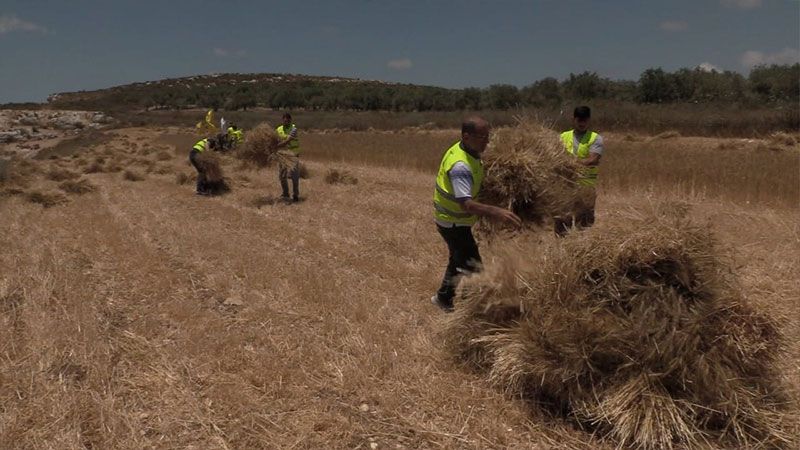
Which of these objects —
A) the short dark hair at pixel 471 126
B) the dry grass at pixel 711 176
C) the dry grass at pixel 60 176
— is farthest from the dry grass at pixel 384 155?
the short dark hair at pixel 471 126

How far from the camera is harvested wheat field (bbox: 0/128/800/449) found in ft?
11.1

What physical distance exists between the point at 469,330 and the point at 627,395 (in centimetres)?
121

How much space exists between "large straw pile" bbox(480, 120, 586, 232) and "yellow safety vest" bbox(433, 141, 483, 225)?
17 cm

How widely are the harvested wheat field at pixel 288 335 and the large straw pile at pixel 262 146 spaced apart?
2370mm

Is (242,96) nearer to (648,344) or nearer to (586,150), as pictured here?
(586,150)

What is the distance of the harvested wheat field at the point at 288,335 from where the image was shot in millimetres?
3371

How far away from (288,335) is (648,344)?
294cm

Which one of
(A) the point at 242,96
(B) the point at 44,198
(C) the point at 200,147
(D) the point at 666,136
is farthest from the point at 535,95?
(A) the point at 242,96

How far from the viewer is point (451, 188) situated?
455 cm

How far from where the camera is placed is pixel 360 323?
502cm

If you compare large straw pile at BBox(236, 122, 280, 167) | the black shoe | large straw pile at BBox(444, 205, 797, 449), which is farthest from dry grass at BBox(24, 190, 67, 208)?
large straw pile at BBox(444, 205, 797, 449)

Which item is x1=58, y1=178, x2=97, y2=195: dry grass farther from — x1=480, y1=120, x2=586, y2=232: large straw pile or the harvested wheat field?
x1=480, y1=120, x2=586, y2=232: large straw pile

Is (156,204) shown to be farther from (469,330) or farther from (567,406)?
(567,406)

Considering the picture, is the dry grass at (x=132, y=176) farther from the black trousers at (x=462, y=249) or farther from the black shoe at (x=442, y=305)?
the black trousers at (x=462, y=249)
